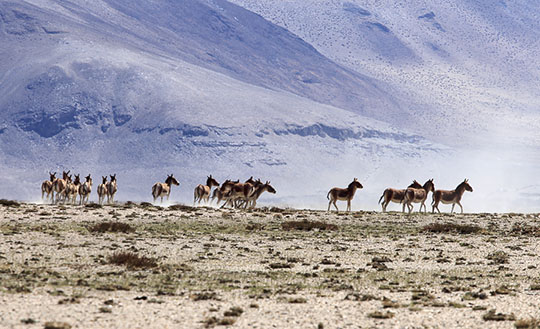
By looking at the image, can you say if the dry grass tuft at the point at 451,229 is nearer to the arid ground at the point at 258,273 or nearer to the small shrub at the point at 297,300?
the arid ground at the point at 258,273

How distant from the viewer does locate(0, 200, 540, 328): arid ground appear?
653 inches

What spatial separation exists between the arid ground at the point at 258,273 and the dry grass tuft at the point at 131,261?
38 millimetres

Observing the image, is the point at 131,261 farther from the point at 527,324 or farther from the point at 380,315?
Answer: the point at 527,324

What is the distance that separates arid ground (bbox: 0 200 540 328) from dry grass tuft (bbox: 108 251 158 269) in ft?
0.13

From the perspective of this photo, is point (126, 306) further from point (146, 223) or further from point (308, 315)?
point (146, 223)

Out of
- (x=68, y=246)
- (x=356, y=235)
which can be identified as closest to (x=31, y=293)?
(x=68, y=246)

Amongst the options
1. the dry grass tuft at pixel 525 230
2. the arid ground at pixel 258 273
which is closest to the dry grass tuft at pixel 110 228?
the arid ground at pixel 258 273

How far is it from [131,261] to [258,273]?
3296mm

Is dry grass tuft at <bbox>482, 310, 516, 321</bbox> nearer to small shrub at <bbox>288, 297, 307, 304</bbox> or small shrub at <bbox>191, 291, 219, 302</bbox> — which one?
small shrub at <bbox>288, 297, 307, 304</bbox>

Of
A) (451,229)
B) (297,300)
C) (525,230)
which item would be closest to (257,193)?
(451,229)

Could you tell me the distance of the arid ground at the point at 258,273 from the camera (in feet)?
54.4

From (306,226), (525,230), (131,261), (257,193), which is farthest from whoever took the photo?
(257,193)

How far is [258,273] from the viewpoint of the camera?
2323cm

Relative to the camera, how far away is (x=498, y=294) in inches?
795
